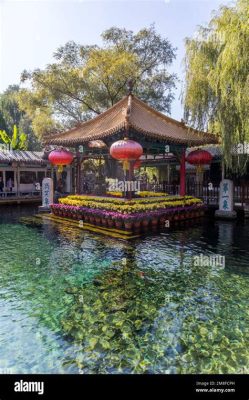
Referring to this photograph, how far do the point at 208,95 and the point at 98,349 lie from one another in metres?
10.2

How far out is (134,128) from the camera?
10.8 meters

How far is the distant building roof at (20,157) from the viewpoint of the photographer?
19455 mm

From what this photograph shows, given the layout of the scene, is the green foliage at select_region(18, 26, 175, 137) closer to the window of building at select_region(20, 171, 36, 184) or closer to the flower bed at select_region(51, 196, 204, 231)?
the window of building at select_region(20, 171, 36, 184)

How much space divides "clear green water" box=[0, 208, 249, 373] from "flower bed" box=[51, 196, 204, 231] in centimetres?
189

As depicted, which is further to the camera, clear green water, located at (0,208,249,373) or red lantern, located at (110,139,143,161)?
red lantern, located at (110,139,143,161)

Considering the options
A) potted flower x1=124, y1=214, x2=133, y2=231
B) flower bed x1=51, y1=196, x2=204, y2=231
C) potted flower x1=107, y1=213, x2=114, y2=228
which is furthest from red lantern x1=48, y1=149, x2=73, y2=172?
potted flower x1=124, y1=214, x2=133, y2=231

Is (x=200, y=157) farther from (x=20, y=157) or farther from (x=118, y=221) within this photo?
(x=20, y=157)

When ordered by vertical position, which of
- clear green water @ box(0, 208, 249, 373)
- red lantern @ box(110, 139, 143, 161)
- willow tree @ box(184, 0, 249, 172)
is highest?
willow tree @ box(184, 0, 249, 172)

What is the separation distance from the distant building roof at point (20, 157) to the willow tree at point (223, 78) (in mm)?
12234

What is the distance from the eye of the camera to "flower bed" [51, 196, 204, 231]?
34.9 ft

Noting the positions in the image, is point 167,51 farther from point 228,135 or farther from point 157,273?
point 157,273

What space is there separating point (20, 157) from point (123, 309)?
17808 millimetres

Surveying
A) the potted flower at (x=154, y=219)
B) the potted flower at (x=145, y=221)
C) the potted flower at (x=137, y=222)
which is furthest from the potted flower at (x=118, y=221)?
the potted flower at (x=154, y=219)

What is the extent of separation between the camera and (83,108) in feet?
75.0
